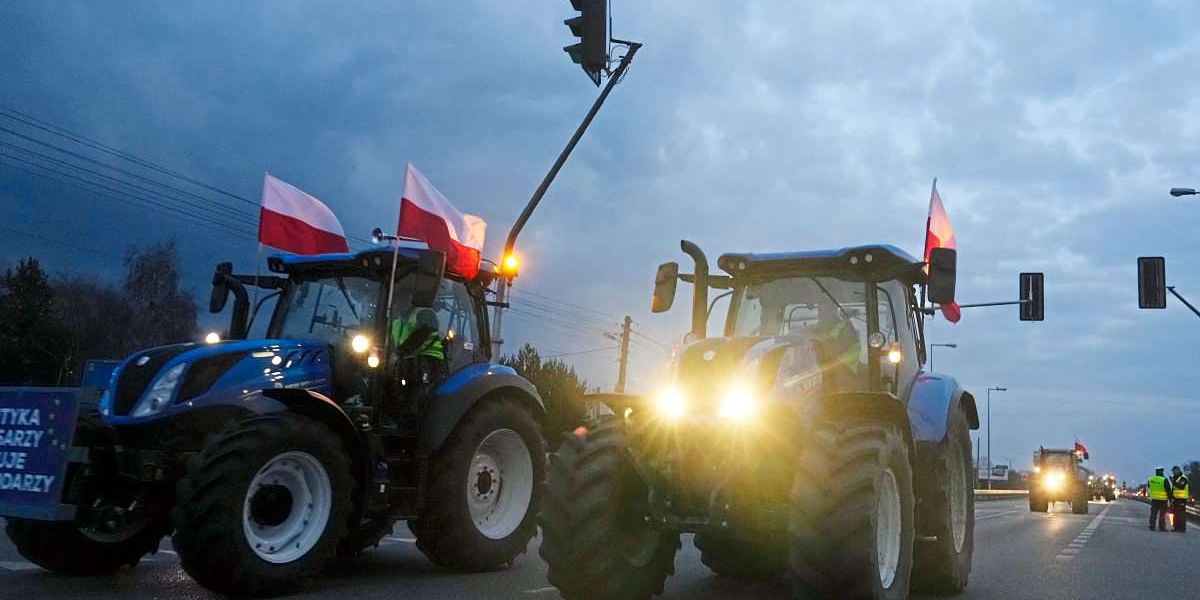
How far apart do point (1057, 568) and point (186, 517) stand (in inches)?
348

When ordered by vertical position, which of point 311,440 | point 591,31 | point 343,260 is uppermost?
point 591,31

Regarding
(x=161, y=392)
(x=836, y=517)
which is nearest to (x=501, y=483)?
(x=161, y=392)

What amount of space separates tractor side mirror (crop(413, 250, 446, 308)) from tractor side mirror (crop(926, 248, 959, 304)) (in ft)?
11.6

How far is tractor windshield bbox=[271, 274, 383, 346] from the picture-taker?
Result: 27.7 feet

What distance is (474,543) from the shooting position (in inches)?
331

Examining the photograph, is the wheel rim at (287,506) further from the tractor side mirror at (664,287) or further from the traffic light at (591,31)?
the traffic light at (591,31)

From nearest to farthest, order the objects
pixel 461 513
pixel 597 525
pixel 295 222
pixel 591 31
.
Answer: pixel 597 525 → pixel 461 513 → pixel 591 31 → pixel 295 222

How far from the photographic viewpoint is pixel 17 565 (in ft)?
26.0

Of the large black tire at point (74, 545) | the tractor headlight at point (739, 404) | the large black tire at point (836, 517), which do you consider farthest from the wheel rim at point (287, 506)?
the large black tire at point (836, 517)

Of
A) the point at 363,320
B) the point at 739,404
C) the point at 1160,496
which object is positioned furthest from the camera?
the point at 1160,496

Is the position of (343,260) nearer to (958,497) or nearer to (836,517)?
(836,517)

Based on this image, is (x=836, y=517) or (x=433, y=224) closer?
(x=836, y=517)

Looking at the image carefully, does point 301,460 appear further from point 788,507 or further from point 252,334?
point 788,507

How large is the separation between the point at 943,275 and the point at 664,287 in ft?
6.33
